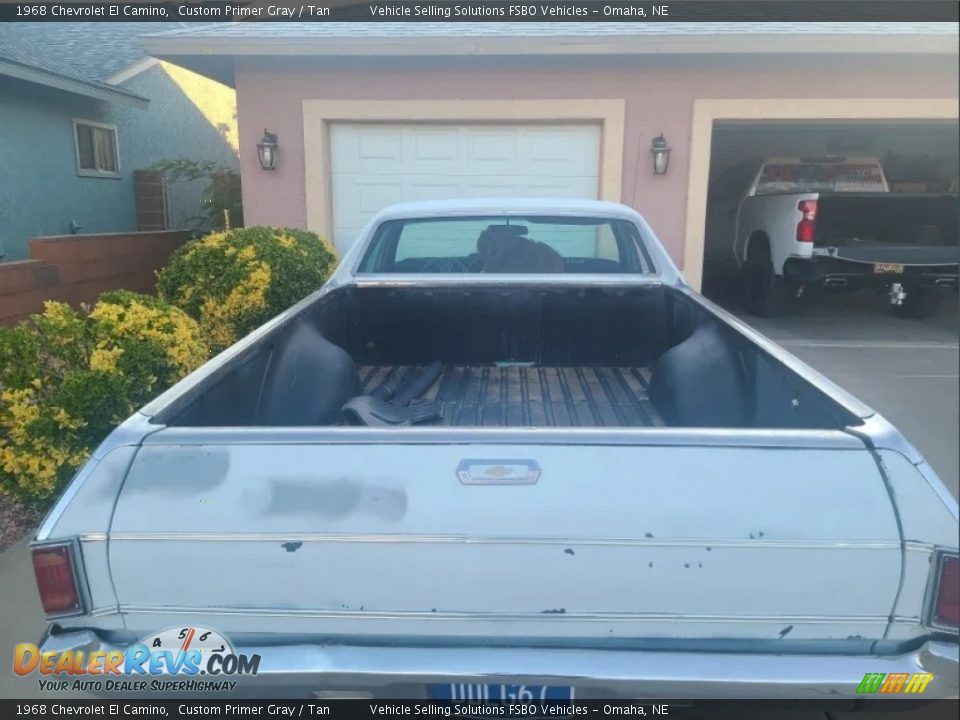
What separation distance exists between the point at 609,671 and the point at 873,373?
4035 millimetres

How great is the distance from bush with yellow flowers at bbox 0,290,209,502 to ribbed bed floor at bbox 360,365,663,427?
1.17 m

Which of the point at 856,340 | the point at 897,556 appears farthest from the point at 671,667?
the point at 856,340

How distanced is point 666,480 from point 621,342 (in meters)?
2.56

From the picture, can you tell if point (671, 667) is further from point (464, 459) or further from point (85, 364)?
point (85, 364)

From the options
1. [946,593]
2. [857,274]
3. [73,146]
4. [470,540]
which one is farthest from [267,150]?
[946,593]

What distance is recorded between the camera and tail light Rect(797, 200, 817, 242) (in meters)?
5.32

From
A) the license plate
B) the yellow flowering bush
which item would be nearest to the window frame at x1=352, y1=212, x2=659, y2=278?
the yellow flowering bush

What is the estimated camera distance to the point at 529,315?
13.6 feet

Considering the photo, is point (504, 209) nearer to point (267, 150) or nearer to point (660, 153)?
point (660, 153)

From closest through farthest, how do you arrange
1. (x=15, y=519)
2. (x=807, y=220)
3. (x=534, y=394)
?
(x=534, y=394) → (x=15, y=519) → (x=807, y=220)

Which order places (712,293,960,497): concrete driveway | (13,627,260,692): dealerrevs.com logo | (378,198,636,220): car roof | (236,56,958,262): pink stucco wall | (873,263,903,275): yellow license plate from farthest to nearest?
(236,56,958,262): pink stucco wall
(378,198,636,220): car roof
(873,263,903,275): yellow license plate
(13,627,260,692): dealerrevs.com logo
(712,293,960,497): concrete driveway

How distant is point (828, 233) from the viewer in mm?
4844

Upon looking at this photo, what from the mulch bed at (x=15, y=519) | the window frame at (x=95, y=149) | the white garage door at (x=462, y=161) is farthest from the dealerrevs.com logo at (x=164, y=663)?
the window frame at (x=95, y=149)

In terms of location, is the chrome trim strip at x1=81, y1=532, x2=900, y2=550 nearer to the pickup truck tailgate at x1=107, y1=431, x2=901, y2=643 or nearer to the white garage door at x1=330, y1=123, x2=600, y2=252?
the pickup truck tailgate at x1=107, y1=431, x2=901, y2=643
